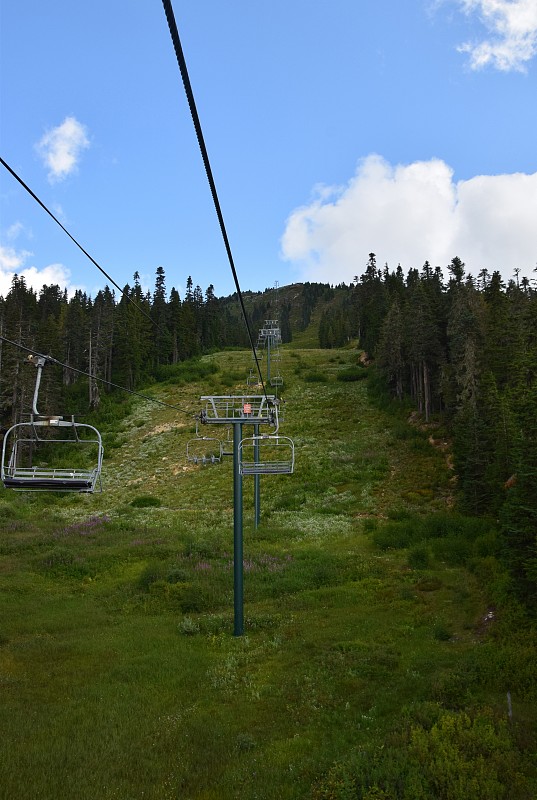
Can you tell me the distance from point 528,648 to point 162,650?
33.8 feet

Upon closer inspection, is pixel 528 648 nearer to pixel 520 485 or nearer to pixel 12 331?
pixel 520 485

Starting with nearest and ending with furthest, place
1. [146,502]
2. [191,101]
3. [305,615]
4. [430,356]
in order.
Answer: [191,101]
[305,615]
[146,502]
[430,356]

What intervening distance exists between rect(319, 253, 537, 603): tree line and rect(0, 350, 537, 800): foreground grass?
2431 mm

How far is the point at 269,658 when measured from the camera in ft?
47.4

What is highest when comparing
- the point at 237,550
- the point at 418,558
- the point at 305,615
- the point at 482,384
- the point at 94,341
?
the point at 94,341

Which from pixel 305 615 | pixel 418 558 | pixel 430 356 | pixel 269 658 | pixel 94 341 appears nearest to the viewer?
pixel 269 658

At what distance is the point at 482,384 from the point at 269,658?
29374mm

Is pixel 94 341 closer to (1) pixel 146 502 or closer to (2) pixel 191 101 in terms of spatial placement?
(1) pixel 146 502

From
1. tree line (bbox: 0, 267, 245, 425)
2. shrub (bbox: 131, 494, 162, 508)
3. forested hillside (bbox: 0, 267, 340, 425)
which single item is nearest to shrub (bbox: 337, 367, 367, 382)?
forested hillside (bbox: 0, 267, 340, 425)

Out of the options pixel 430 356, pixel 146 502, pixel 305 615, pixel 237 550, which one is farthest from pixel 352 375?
pixel 237 550

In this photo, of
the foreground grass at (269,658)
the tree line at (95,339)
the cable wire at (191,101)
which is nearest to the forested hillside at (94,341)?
the tree line at (95,339)

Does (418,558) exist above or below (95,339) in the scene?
below

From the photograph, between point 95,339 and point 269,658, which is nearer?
point 269,658

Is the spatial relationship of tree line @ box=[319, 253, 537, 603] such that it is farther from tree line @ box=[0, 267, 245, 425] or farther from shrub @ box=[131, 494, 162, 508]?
tree line @ box=[0, 267, 245, 425]
